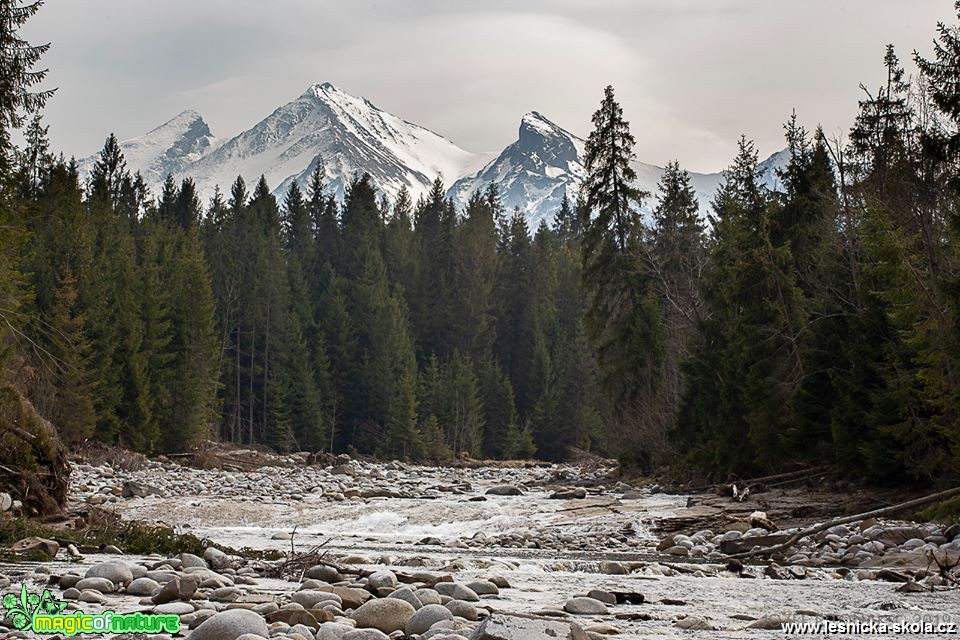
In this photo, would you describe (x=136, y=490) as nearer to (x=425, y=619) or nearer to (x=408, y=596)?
(x=408, y=596)

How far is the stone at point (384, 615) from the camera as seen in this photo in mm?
5500

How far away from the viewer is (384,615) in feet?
18.2

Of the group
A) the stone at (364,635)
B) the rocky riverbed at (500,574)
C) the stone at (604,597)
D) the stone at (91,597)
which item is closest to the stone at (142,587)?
the rocky riverbed at (500,574)

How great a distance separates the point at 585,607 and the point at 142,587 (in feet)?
10.1

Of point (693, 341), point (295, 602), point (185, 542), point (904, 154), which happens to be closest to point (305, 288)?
point (693, 341)

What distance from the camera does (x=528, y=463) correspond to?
161 ft

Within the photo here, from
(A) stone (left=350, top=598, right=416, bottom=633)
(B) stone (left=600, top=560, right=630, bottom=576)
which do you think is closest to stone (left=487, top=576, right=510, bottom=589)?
(B) stone (left=600, top=560, right=630, bottom=576)

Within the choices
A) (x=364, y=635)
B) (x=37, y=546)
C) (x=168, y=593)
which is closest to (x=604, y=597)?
(x=364, y=635)

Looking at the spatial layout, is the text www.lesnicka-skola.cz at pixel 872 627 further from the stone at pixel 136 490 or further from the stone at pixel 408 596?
the stone at pixel 136 490

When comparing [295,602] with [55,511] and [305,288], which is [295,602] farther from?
[305,288]

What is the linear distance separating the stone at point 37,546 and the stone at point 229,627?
4805mm

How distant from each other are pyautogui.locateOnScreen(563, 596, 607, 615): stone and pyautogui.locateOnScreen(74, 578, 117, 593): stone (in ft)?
10.4

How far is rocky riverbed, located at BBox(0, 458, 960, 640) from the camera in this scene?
221 inches

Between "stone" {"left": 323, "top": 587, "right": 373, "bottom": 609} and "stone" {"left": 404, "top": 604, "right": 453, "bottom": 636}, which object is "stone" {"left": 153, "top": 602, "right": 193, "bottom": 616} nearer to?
"stone" {"left": 323, "top": 587, "right": 373, "bottom": 609}
